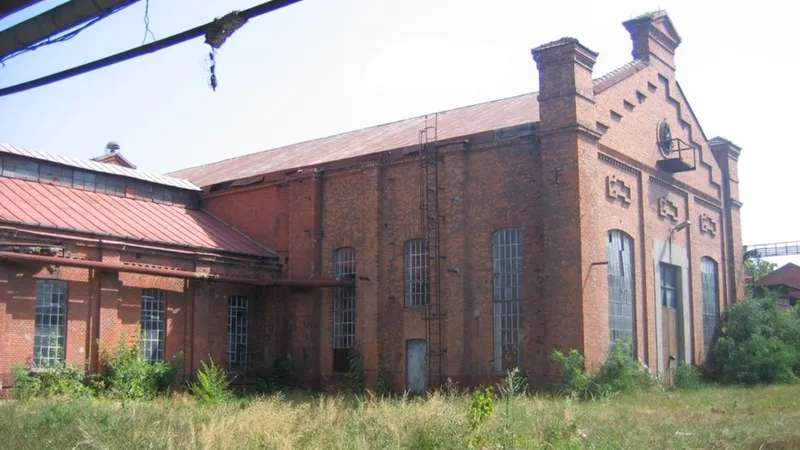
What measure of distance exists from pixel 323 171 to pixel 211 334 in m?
5.92

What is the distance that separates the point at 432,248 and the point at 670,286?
7712 millimetres

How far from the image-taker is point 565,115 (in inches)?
818

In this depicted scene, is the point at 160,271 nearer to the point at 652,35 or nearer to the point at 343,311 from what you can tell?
the point at 343,311

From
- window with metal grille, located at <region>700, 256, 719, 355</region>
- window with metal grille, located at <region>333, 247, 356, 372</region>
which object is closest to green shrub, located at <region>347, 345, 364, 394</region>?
window with metal grille, located at <region>333, 247, 356, 372</region>

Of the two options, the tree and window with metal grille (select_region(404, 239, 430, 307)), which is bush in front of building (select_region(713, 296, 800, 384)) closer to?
the tree

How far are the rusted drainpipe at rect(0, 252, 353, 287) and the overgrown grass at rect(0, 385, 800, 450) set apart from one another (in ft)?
16.6

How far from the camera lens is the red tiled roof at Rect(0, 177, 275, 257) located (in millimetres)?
21672

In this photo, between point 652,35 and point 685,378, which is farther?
point 652,35

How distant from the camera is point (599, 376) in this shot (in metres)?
19.8

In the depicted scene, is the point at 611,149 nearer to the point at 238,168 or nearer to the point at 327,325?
the point at 327,325

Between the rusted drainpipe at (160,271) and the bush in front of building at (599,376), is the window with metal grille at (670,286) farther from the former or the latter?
the rusted drainpipe at (160,271)

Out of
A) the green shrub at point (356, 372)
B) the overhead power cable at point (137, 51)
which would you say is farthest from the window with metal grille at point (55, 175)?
the overhead power cable at point (137, 51)

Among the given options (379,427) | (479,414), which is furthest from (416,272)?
(479,414)

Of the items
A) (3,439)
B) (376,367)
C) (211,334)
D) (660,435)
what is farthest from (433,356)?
(3,439)
